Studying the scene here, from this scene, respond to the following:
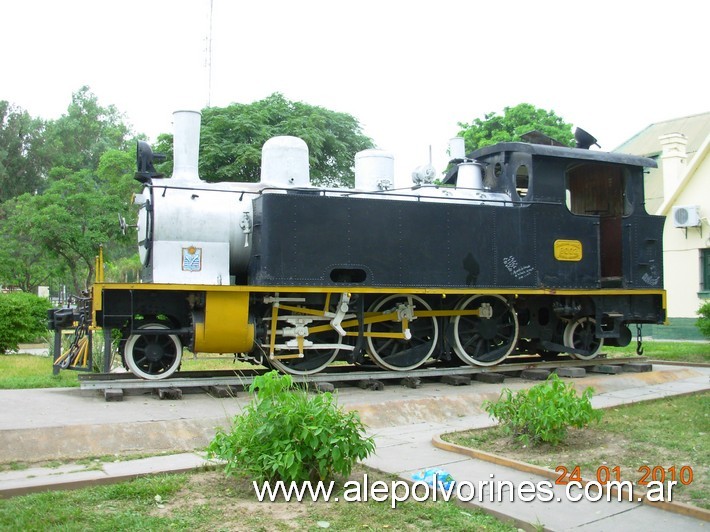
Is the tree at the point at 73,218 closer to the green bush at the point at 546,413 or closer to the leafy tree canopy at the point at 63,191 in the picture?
the leafy tree canopy at the point at 63,191

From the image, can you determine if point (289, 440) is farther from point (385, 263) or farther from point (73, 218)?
point (73, 218)

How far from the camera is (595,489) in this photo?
482 cm

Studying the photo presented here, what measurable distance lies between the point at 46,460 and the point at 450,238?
628 cm

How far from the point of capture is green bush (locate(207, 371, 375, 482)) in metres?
4.73

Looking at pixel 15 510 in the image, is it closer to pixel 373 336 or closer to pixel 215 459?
pixel 215 459

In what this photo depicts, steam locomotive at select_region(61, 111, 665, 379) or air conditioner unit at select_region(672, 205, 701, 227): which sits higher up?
air conditioner unit at select_region(672, 205, 701, 227)

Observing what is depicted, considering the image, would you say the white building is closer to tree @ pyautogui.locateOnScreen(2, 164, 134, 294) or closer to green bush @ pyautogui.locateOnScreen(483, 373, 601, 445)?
green bush @ pyautogui.locateOnScreen(483, 373, 601, 445)

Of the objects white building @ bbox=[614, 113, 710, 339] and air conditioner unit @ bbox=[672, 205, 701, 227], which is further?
white building @ bbox=[614, 113, 710, 339]


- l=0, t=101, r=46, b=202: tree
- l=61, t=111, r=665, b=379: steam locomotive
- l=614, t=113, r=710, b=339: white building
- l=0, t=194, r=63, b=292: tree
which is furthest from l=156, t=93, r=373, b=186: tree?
l=0, t=101, r=46, b=202: tree

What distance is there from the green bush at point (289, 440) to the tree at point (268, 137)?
18919mm

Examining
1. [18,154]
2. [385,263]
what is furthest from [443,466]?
[18,154]

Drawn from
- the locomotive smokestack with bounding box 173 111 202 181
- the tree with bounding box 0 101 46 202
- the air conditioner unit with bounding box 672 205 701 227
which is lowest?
the locomotive smokestack with bounding box 173 111 202 181

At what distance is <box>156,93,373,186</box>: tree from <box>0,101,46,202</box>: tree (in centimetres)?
2845

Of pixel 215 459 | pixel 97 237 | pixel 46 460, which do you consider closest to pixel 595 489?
pixel 215 459
